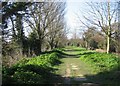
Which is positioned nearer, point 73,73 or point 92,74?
point 92,74

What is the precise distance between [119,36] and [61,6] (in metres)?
12.4

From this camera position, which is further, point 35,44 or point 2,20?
point 35,44

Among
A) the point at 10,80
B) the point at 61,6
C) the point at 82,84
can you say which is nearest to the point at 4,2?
the point at 10,80

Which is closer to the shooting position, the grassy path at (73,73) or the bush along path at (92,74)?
the bush along path at (92,74)

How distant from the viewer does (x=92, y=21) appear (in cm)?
3659

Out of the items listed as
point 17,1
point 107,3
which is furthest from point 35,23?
point 17,1

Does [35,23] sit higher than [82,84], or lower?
higher

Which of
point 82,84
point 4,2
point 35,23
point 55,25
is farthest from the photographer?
point 55,25

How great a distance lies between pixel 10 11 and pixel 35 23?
83.9 ft

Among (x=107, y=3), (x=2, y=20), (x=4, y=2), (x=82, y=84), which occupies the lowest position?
(x=82, y=84)

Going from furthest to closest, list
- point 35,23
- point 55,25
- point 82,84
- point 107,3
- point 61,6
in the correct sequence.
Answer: point 55,25 → point 61,6 → point 35,23 → point 107,3 → point 82,84

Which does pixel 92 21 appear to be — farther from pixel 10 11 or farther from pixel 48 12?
pixel 10 11

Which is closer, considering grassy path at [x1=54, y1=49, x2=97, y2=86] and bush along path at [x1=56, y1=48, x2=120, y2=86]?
bush along path at [x1=56, y1=48, x2=120, y2=86]

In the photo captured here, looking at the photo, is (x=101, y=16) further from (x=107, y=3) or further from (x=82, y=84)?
(x=82, y=84)
